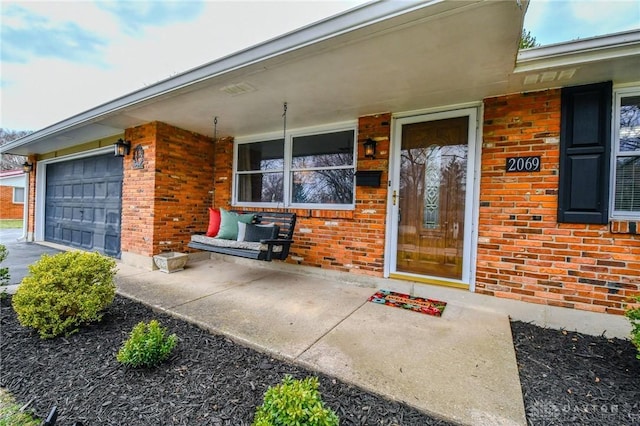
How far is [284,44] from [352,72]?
28.2 inches

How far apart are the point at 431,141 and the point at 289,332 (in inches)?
109

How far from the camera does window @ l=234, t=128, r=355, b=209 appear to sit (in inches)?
160

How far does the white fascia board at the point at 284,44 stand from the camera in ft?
5.67

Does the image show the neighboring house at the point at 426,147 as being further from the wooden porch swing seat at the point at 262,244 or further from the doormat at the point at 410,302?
the wooden porch swing seat at the point at 262,244

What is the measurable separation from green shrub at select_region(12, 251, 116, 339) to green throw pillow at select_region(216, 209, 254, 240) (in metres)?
1.67

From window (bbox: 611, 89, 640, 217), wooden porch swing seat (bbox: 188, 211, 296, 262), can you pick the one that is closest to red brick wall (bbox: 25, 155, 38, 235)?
wooden porch swing seat (bbox: 188, 211, 296, 262)

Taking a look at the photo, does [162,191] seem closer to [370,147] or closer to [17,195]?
Result: [370,147]

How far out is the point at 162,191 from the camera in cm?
440

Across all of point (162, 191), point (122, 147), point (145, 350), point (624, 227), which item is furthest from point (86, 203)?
point (624, 227)

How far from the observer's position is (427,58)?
2.27 m

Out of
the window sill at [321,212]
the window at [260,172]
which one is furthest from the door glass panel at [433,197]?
the window at [260,172]

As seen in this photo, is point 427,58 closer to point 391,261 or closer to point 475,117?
point 475,117

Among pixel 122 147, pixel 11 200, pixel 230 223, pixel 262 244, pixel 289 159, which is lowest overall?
pixel 262 244

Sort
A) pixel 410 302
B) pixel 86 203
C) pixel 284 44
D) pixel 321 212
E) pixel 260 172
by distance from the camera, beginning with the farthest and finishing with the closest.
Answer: pixel 86 203 < pixel 260 172 < pixel 321 212 < pixel 410 302 < pixel 284 44
